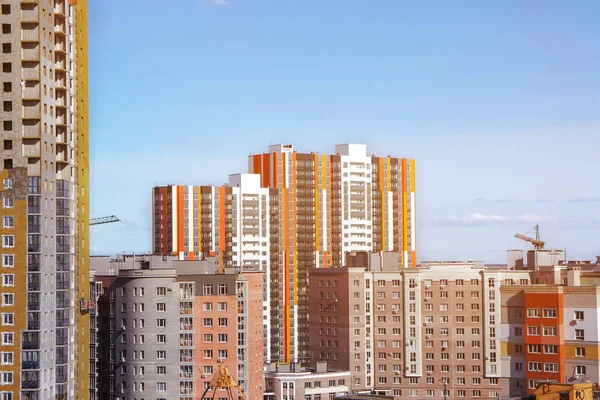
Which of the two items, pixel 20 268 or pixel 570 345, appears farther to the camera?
pixel 570 345

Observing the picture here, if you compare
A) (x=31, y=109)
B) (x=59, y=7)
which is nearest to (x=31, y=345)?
(x=31, y=109)

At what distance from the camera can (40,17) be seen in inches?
4313

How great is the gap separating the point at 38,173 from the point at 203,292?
31.1 m

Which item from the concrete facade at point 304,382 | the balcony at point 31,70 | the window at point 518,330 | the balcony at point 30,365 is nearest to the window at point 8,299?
the balcony at point 30,365

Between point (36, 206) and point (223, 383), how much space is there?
32514 mm

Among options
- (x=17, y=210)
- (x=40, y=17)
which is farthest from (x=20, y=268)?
(x=40, y=17)

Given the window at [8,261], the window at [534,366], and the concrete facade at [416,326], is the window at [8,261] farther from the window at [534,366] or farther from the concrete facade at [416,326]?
the concrete facade at [416,326]

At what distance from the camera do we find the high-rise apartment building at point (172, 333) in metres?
129

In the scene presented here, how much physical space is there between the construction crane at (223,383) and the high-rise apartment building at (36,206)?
17683 millimetres

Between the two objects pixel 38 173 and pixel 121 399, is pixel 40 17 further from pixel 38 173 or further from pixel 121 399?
pixel 121 399

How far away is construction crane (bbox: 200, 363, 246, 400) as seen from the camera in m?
127

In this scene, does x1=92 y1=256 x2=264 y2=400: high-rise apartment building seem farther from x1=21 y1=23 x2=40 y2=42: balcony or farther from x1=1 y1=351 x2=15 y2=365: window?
x1=21 y1=23 x2=40 y2=42: balcony

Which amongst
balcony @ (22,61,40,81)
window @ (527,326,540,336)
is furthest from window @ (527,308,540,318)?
balcony @ (22,61,40,81)

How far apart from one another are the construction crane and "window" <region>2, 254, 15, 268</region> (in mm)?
30262
